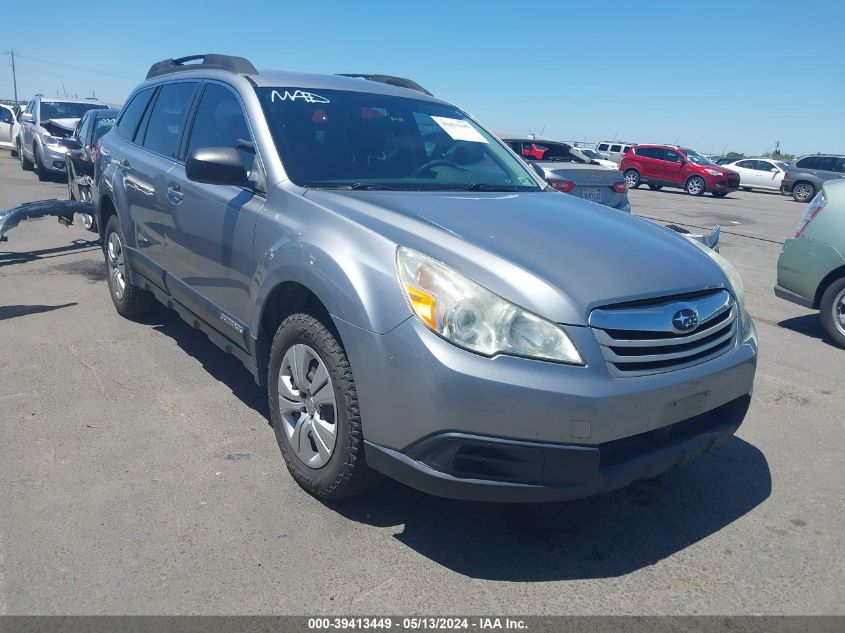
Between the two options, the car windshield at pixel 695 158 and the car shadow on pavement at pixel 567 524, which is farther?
the car windshield at pixel 695 158

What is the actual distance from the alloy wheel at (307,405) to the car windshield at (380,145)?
90 cm

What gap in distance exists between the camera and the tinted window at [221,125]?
3.77 metres

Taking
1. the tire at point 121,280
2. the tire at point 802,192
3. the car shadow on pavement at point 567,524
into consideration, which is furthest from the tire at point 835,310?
the tire at point 802,192

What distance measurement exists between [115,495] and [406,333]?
1.67m

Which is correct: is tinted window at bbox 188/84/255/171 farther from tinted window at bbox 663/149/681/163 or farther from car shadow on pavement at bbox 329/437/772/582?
tinted window at bbox 663/149/681/163

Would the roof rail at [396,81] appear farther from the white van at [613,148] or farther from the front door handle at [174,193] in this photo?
the white van at [613,148]

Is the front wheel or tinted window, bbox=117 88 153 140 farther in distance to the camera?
the front wheel

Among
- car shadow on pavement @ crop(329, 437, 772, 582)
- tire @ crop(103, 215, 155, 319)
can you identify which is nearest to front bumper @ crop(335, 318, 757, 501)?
car shadow on pavement @ crop(329, 437, 772, 582)

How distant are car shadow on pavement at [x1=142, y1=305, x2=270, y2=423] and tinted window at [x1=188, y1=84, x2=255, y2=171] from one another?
1466 mm

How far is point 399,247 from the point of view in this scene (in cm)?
276

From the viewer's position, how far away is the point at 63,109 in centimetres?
1828

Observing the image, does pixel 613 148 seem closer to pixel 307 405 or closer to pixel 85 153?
pixel 85 153

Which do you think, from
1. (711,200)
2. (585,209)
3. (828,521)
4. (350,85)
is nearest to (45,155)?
(350,85)

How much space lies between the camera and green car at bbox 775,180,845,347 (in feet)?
19.8
